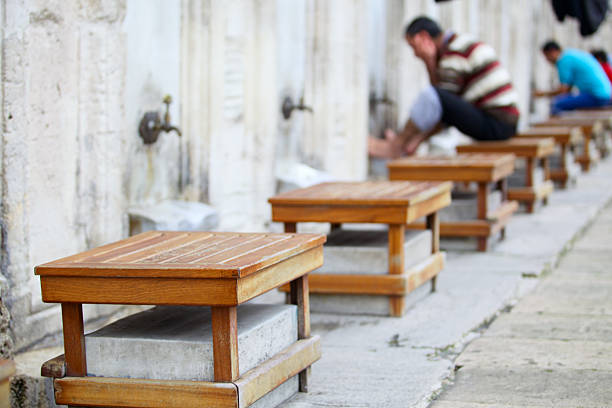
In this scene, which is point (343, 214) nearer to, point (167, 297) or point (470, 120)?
point (167, 297)

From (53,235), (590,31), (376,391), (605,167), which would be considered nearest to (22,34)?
(53,235)

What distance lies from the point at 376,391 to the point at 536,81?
648 inches

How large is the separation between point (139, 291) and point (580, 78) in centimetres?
1170

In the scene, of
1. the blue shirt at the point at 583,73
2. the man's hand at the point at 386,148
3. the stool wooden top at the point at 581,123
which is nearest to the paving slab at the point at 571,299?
the man's hand at the point at 386,148

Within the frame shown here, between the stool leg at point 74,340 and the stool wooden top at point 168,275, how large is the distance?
0.20ft

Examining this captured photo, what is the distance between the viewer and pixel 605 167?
42.3 ft

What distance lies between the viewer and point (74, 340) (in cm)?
296

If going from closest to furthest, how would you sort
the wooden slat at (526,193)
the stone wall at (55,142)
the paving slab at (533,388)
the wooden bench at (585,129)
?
the paving slab at (533,388) < the stone wall at (55,142) < the wooden slat at (526,193) < the wooden bench at (585,129)

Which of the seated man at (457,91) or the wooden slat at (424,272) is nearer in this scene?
the wooden slat at (424,272)

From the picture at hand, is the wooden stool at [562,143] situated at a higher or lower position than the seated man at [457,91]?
lower

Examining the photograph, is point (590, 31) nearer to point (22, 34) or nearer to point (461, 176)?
point (461, 176)

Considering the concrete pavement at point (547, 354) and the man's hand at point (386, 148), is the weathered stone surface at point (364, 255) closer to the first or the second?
the concrete pavement at point (547, 354)

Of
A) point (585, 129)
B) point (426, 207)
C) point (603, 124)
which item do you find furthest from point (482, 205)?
point (603, 124)

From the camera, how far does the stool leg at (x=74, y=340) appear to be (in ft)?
9.66
